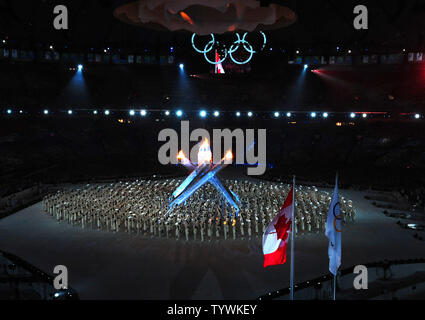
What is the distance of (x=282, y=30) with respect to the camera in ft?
139

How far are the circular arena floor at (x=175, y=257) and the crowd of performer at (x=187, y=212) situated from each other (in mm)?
858

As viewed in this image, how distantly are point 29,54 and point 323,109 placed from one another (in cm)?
3270

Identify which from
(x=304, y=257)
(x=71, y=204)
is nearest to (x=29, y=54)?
(x=71, y=204)

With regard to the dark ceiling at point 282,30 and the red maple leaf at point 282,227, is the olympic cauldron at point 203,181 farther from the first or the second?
the dark ceiling at point 282,30

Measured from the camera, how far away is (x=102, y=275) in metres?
16.0

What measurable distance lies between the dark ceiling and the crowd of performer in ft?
52.7

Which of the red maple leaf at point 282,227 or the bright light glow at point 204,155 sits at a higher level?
the bright light glow at point 204,155

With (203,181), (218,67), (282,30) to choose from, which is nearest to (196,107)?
(282,30)

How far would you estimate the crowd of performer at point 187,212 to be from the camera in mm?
21500

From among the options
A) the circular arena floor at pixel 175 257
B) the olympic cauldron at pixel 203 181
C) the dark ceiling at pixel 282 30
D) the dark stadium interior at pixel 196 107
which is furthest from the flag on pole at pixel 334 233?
the dark ceiling at pixel 282 30

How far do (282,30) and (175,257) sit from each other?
31703mm

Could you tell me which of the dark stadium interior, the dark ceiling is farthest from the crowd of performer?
the dark ceiling

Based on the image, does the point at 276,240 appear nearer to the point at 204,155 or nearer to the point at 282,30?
the point at 204,155
